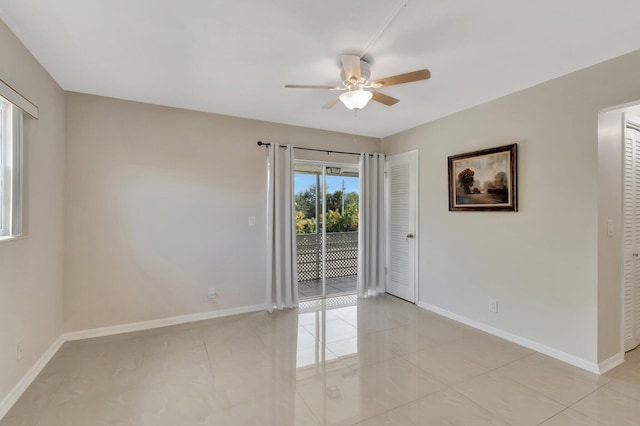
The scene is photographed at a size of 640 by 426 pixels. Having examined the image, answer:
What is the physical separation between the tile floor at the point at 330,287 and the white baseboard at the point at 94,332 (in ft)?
2.70

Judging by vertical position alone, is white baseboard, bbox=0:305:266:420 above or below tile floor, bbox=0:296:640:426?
above

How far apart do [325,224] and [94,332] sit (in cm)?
308

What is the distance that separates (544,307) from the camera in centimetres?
278

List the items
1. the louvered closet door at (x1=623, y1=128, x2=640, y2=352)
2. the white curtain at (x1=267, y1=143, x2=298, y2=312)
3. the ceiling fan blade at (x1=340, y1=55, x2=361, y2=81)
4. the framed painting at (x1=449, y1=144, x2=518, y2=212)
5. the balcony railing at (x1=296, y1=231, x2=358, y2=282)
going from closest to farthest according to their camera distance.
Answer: the ceiling fan blade at (x1=340, y1=55, x2=361, y2=81), the louvered closet door at (x1=623, y1=128, x2=640, y2=352), the framed painting at (x1=449, y1=144, x2=518, y2=212), the white curtain at (x1=267, y1=143, x2=298, y2=312), the balcony railing at (x1=296, y1=231, x2=358, y2=282)

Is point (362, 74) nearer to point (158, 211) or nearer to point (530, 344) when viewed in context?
point (158, 211)

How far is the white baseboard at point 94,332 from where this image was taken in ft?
6.69

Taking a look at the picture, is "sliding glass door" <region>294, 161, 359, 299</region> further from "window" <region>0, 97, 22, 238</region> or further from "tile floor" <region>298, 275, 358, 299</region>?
"window" <region>0, 97, 22, 238</region>

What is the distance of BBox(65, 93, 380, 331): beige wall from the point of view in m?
3.09

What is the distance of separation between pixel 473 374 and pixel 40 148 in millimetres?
4098

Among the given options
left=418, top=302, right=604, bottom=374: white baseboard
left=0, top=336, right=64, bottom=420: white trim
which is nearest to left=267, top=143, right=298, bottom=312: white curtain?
left=418, top=302, right=604, bottom=374: white baseboard

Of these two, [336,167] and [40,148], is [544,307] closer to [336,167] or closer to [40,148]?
[336,167]

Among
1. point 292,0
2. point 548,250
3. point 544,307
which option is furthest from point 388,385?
point 292,0

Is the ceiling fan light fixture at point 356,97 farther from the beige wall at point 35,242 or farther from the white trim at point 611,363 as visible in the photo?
the white trim at point 611,363

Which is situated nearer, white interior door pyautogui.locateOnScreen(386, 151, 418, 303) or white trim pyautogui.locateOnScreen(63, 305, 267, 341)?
white trim pyautogui.locateOnScreen(63, 305, 267, 341)
